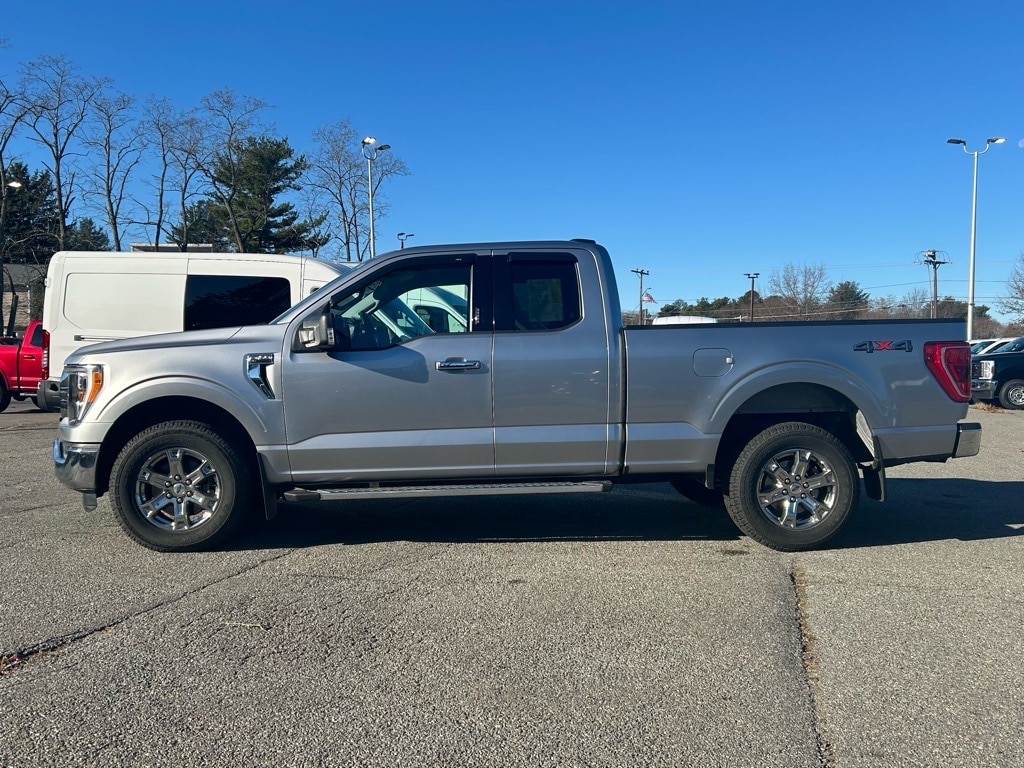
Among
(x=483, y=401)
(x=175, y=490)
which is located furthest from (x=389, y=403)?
(x=175, y=490)

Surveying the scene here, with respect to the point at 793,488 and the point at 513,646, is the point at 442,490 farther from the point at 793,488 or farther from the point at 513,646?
the point at 793,488

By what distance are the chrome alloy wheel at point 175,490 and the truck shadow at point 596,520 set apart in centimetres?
45

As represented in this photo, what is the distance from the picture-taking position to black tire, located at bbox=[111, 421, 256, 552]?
508cm

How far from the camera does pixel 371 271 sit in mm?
5281

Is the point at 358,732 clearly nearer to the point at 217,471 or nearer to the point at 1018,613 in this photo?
the point at 217,471

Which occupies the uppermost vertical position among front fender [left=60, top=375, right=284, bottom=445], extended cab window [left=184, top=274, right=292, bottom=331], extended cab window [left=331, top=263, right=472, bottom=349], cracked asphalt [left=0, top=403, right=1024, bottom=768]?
extended cab window [left=184, top=274, right=292, bottom=331]

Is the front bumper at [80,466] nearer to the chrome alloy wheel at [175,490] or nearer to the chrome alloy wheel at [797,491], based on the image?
the chrome alloy wheel at [175,490]

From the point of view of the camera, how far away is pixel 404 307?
17.4ft

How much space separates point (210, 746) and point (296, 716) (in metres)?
0.33

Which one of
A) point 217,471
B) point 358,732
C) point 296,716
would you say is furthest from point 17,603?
point 358,732

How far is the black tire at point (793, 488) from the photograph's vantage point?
5230mm

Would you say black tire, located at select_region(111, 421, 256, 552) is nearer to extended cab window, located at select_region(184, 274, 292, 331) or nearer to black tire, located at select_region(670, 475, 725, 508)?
black tire, located at select_region(670, 475, 725, 508)

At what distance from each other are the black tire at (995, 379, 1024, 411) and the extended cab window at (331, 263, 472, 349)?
17.3 m

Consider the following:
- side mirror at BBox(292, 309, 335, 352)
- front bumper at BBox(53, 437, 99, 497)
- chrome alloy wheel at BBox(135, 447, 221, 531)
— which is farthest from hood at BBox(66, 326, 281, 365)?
chrome alloy wheel at BBox(135, 447, 221, 531)
